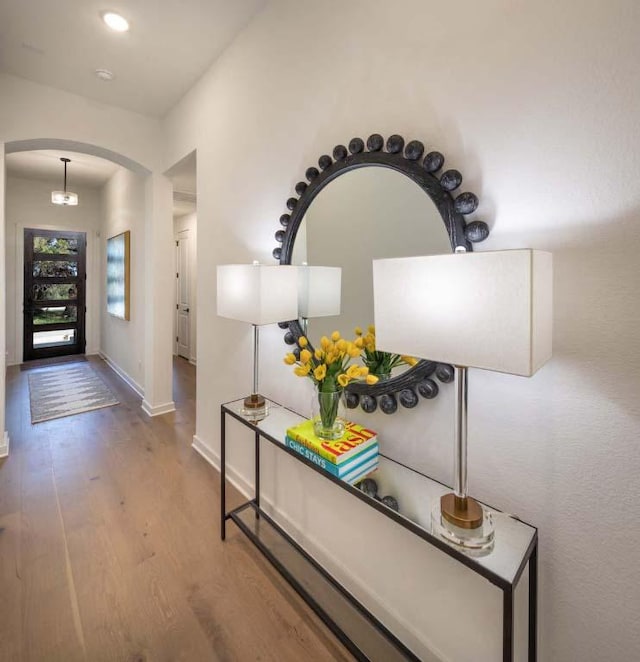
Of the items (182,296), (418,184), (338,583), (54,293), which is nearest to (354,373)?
(418,184)

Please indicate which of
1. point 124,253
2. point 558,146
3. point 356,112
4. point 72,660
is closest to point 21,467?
point 72,660

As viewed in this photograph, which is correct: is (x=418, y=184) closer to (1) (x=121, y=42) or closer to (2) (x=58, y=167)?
(1) (x=121, y=42)

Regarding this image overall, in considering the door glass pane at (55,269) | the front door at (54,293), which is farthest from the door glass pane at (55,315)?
the door glass pane at (55,269)

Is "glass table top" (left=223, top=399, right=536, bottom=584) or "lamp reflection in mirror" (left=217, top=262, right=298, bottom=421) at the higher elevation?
"lamp reflection in mirror" (left=217, top=262, right=298, bottom=421)

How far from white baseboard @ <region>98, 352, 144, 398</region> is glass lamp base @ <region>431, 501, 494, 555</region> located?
4.07 m

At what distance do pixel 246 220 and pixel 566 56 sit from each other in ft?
5.57

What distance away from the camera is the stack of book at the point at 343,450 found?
4.08ft

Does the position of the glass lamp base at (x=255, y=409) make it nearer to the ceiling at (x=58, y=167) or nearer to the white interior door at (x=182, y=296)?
the ceiling at (x=58, y=167)

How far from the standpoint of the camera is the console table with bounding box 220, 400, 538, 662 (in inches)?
33.2

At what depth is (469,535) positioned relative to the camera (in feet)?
2.99

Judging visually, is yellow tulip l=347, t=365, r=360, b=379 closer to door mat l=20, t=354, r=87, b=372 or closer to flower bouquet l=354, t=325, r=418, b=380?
flower bouquet l=354, t=325, r=418, b=380

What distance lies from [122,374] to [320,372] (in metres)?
4.71

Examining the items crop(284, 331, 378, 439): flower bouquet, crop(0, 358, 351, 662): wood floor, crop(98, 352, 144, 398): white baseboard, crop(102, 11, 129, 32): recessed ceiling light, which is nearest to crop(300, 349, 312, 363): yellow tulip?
crop(284, 331, 378, 439): flower bouquet

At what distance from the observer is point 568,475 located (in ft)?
3.10
